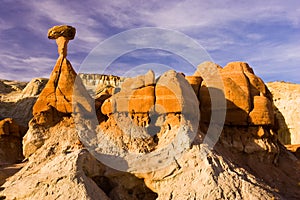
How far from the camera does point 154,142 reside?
13.7 meters

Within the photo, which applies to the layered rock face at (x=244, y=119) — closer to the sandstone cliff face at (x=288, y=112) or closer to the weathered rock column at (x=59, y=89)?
the weathered rock column at (x=59, y=89)

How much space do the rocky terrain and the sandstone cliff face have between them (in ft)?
59.7

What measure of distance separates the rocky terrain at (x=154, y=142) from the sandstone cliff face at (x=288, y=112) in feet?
59.7

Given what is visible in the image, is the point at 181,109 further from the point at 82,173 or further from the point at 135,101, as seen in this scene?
the point at 82,173

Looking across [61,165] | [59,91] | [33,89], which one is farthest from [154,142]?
[33,89]

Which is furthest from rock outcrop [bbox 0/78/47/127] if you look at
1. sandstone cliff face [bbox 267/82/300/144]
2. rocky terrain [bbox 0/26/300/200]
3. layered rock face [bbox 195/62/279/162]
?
layered rock face [bbox 195/62/279/162]

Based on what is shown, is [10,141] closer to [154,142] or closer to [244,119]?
[154,142]

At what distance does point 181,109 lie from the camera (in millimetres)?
13062

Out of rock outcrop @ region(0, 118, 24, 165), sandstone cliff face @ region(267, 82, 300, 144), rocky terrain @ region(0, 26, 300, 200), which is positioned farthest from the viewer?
sandstone cliff face @ region(267, 82, 300, 144)

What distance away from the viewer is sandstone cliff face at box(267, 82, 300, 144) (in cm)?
3550

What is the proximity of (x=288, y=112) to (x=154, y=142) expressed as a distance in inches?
1033

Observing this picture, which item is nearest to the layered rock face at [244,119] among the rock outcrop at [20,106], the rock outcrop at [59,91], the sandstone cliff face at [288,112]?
Answer: the rock outcrop at [59,91]

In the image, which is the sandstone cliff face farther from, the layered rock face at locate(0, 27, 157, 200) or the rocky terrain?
the layered rock face at locate(0, 27, 157, 200)

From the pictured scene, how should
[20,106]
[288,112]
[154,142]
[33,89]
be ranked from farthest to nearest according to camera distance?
[33,89] → [20,106] → [288,112] → [154,142]
